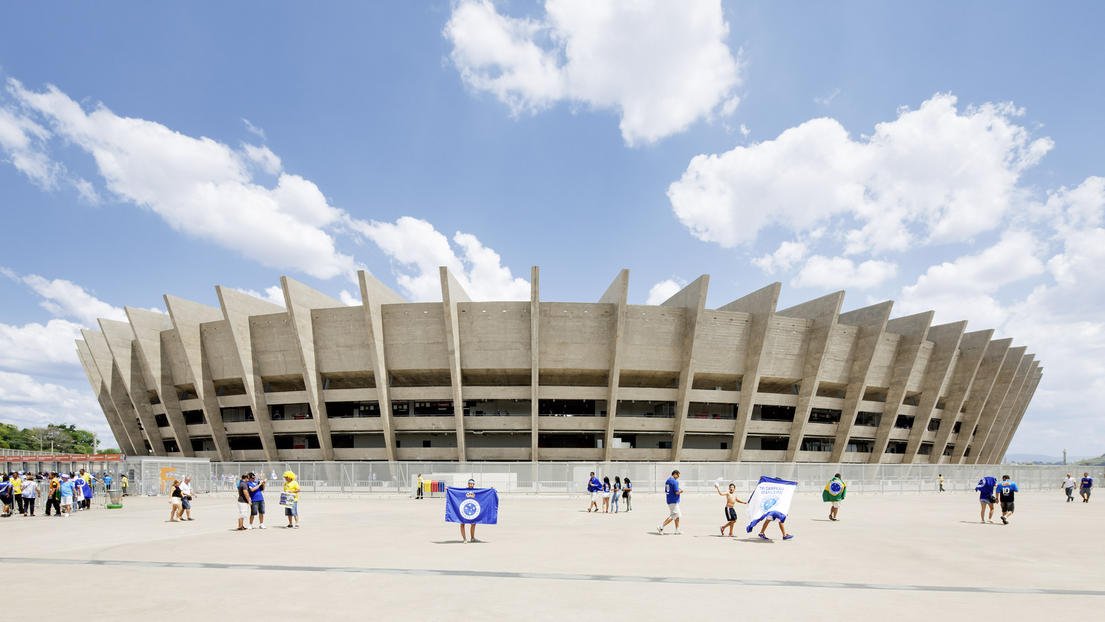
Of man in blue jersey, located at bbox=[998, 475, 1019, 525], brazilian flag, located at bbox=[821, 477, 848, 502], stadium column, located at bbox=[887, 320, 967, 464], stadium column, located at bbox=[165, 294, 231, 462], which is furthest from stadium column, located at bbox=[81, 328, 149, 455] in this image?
stadium column, located at bbox=[887, 320, 967, 464]

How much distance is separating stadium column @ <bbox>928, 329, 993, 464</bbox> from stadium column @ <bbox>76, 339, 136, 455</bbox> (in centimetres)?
7196

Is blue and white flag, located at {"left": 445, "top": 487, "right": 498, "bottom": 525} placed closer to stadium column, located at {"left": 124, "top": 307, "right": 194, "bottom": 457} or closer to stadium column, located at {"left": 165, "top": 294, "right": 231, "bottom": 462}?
stadium column, located at {"left": 165, "top": 294, "right": 231, "bottom": 462}

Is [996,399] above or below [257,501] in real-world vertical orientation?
above

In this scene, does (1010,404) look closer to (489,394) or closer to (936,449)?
(936,449)

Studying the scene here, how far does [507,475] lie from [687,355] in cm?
1642

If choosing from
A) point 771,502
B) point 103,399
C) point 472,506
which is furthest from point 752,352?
point 103,399

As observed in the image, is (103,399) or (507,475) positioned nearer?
(507,475)

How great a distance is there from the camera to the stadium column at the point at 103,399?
200 ft

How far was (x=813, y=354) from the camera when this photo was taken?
157ft

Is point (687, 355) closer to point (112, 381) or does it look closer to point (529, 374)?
point (529, 374)

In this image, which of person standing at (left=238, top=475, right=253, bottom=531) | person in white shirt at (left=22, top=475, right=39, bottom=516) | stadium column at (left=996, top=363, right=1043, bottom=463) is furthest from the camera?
stadium column at (left=996, top=363, right=1043, bottom=463)

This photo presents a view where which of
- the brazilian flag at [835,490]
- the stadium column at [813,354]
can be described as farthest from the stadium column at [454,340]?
the brazilian flag at [835,490]

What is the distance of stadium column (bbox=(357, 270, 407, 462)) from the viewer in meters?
43.5

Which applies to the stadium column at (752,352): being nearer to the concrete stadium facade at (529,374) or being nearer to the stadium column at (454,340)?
the concrete stadium facade at (529,374)
